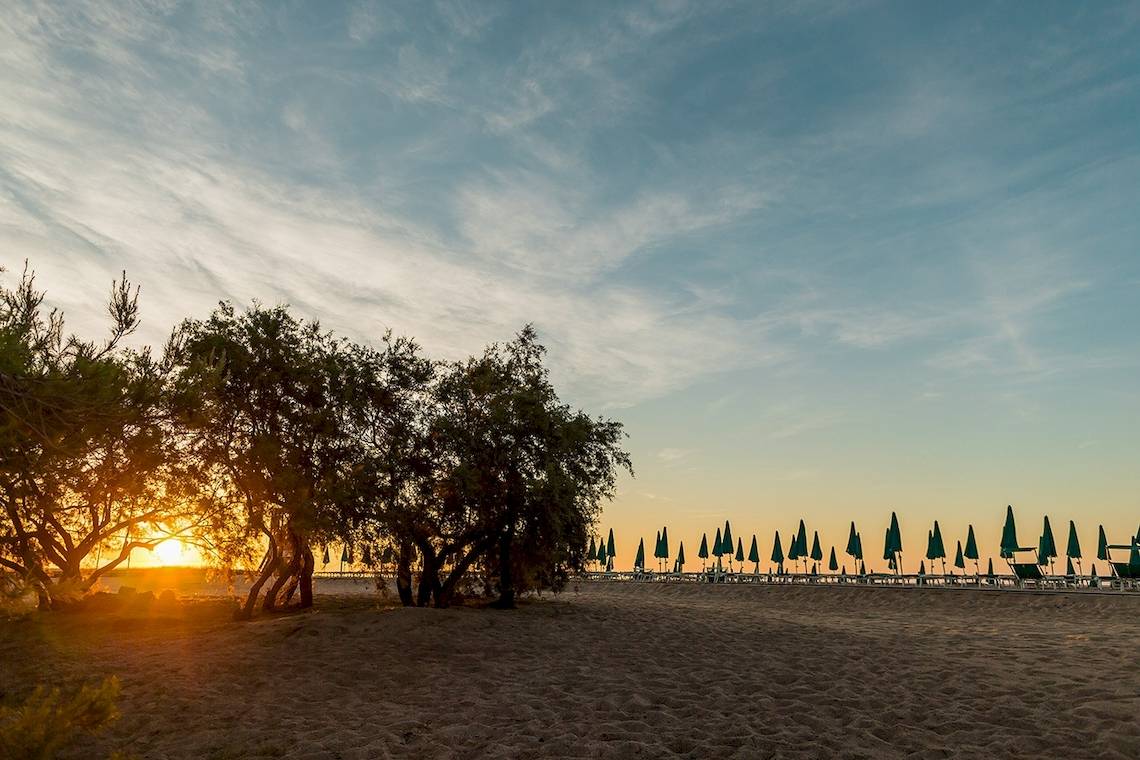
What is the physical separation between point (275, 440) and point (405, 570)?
20.9ft

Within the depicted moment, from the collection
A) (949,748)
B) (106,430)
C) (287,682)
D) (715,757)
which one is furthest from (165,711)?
(949,748)

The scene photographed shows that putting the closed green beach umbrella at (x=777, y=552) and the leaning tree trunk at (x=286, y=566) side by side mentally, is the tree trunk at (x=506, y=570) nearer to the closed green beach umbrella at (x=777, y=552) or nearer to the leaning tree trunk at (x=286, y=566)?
the leaning tree trunk at (x=286, y=566)

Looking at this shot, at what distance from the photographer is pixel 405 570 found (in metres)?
25.3

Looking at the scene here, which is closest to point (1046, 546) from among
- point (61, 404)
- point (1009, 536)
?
point (1009, 536)

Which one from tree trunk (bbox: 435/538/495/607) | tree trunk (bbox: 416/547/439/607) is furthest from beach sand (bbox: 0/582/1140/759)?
tree trunk (bbox: 416/547/439/607)

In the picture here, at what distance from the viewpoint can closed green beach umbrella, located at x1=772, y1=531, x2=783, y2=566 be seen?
1912 inches

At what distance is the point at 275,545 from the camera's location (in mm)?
23391

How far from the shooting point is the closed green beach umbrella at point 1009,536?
1486 inches

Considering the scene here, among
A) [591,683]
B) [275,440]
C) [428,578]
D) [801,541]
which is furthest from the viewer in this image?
[801,541]

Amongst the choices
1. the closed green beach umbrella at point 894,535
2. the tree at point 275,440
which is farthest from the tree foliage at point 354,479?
the closed green beach umbrella at point 894,535

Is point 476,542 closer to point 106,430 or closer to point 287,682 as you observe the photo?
point 287,682

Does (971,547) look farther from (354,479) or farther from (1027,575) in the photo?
(354,479)

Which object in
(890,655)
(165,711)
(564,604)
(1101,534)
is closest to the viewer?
(165,711)

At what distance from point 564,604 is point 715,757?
63.7 feet
